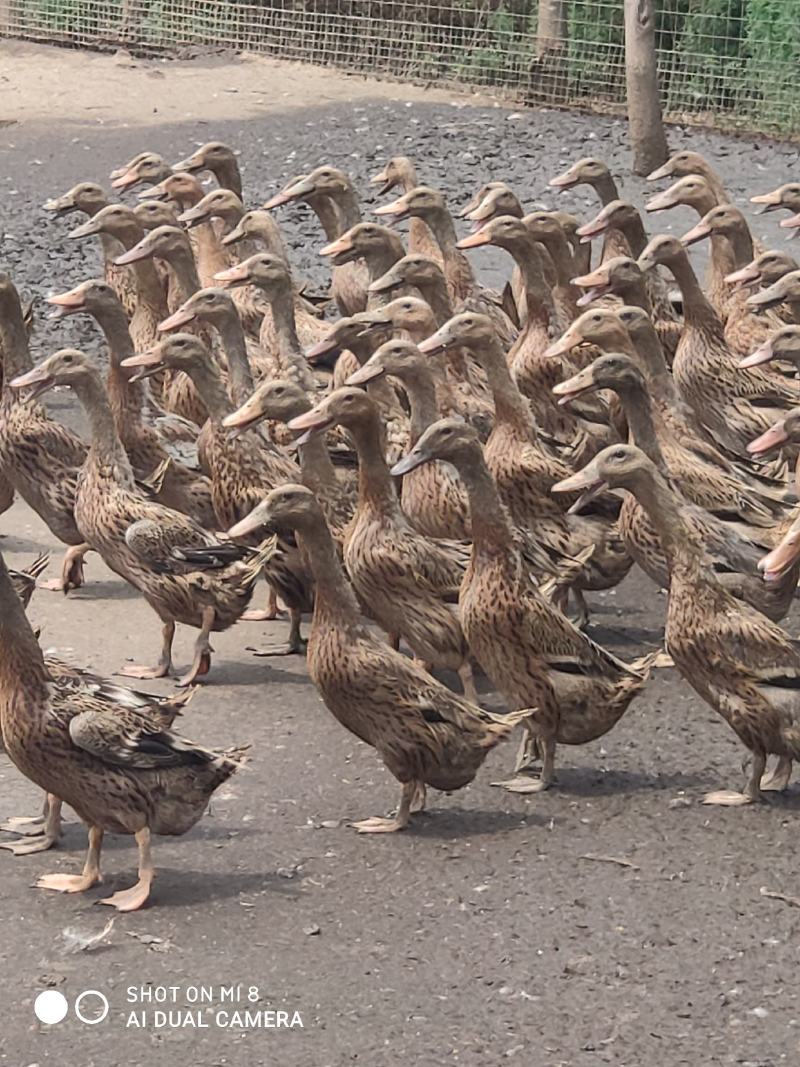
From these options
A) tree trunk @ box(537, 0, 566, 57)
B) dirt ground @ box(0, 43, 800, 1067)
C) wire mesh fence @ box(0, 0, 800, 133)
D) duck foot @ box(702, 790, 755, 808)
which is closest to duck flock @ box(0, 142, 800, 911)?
duck foot @ box(702, 790, 755, 808)

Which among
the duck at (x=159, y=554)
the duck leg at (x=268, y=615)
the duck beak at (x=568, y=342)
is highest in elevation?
the duck beak at (x=568, y=342)

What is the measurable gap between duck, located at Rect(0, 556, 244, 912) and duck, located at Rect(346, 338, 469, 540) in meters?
2.29

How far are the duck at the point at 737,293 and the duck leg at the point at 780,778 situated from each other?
3.65 meters

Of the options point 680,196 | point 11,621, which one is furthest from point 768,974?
point 680,196

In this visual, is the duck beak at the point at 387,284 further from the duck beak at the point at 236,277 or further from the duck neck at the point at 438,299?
the duck beak at the point at 236,277

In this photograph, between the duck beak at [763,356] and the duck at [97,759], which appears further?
the duck beak at [763,356]

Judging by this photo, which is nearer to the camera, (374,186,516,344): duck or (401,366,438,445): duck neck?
(401,366,438,445): duck neck

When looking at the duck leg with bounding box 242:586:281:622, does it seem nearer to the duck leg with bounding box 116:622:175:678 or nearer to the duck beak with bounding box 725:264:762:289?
the duck leg with bounding box 116:622:175:678

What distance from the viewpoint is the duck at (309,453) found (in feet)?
27.9

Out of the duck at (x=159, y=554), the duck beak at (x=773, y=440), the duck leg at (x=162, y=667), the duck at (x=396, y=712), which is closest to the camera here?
the duck at (x=396, y=712)

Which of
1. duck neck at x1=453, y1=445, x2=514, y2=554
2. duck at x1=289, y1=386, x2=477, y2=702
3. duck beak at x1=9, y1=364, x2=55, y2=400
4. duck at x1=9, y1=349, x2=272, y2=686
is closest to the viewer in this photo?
duck neck at x1=453, y1=445, x2=514, y2=554

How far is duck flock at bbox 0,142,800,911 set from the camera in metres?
6.87

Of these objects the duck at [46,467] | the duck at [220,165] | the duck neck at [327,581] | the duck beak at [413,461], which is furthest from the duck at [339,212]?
the duck neck at [327,581]

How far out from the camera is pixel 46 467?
910 cm
